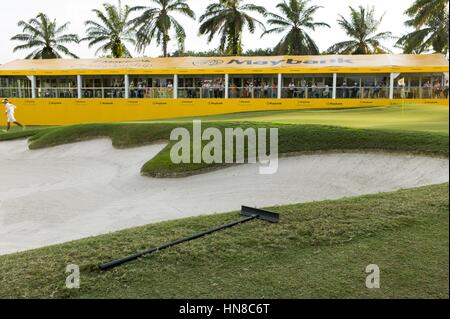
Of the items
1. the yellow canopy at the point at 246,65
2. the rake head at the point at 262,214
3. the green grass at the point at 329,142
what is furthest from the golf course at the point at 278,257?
the yellow canopy at the point at 246,65

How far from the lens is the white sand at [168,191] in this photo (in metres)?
9.38

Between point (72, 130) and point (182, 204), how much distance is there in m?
12.6

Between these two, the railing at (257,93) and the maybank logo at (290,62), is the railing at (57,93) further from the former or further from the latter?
the railing at (257,93)

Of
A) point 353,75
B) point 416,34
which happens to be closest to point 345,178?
point 353,75

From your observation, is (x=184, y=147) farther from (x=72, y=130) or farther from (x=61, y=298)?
(x=61, y=298)

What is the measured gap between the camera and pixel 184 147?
49.7 feet

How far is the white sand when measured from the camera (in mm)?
9375

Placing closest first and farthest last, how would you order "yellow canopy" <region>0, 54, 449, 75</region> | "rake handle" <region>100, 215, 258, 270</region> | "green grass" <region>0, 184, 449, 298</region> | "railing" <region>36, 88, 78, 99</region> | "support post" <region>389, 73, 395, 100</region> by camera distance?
"green grass" <region>0, 184, 449, 298</region>, "rake handle" <region>100, 215, 258, 270</region>, "support post" <region>389, 73, 395, 100</region>, "yellow canopy" <region>0, 54, 449, 75</region>, "railing" <region>36, 88, 78, 99</region>

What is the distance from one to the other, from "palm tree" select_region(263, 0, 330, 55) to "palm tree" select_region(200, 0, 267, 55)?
6.13 feet

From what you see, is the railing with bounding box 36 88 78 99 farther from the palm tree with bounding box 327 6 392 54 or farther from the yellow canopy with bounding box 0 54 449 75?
the palm tree with bounding box 327 6 392 54

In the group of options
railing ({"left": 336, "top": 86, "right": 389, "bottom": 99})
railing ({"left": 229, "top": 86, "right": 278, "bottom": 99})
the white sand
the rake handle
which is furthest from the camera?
railing ({"left": 229, "top": 86, "right": 278, "bottom": 99})

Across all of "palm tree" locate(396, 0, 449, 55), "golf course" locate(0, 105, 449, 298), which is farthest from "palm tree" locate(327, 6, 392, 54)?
"golf course" locate(0, 105, 449, 298)

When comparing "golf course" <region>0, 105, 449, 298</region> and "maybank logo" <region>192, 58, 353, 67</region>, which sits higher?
"maybank logo" <region>192, 58, 353, 67</region>

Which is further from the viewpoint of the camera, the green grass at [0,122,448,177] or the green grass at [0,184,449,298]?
the green grass at [0,122,448,177]
